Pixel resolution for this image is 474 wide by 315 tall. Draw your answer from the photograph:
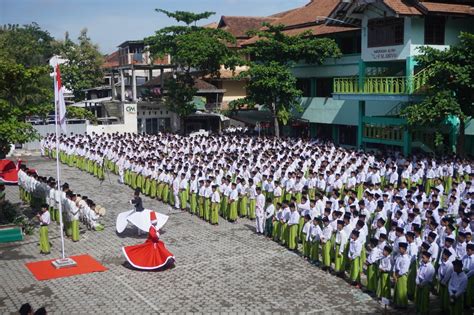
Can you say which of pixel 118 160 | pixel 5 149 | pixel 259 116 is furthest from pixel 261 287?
pixel 259 116

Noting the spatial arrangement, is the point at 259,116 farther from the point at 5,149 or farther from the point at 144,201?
the point at 5,149

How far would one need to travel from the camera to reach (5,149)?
1448cm

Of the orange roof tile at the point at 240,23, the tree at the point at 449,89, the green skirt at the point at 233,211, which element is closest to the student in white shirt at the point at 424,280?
the green skirt at the point at 233,211

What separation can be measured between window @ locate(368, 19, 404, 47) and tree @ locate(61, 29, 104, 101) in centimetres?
2544

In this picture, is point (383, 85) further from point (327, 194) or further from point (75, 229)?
point (75, 229)

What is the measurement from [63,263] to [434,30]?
18045mm

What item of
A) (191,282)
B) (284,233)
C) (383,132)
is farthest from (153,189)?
(383,132)

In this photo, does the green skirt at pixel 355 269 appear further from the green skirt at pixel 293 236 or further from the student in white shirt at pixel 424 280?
the green skirt at pixel 293 236

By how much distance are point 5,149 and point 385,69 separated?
18281mm

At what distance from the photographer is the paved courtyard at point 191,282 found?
10128mm

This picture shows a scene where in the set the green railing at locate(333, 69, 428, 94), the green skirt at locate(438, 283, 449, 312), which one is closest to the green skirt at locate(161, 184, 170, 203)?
the green railing at locate(333, 69, 428, 94)

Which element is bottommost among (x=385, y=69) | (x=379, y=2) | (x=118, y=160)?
(x=118, y=160)

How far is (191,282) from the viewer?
11328mm

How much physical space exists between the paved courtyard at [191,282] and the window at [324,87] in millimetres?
17719
